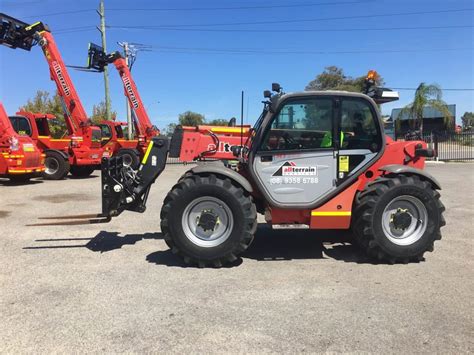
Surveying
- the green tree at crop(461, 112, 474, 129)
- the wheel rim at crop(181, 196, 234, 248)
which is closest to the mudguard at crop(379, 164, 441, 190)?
the wheel rim at crop(181, 196, 234, 248)

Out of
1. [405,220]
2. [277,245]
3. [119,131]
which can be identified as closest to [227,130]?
[277,245]

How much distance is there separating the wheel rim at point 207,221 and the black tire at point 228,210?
42 mm

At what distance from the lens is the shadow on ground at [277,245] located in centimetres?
595

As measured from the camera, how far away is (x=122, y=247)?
652 cm

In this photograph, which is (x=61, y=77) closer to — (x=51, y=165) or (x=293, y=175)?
(x=51, y=165)

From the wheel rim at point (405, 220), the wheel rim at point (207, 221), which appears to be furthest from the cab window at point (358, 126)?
the wheel rim at point (207, 221)

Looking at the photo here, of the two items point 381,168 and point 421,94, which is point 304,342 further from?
point 421,94

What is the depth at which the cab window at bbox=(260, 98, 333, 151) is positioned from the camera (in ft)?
18.6

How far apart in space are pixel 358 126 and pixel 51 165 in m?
13.8

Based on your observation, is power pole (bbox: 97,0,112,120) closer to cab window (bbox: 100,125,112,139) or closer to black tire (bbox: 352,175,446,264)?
cab window (bbox: 100,125,112,139)

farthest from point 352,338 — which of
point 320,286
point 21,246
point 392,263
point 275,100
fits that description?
point 21,246

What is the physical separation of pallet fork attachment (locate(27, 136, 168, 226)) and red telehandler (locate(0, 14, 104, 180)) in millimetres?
11296

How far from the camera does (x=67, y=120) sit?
695 inches

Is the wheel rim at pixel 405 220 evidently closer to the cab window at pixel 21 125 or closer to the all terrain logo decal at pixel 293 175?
the all terrain logo decal at pixel 293 175
